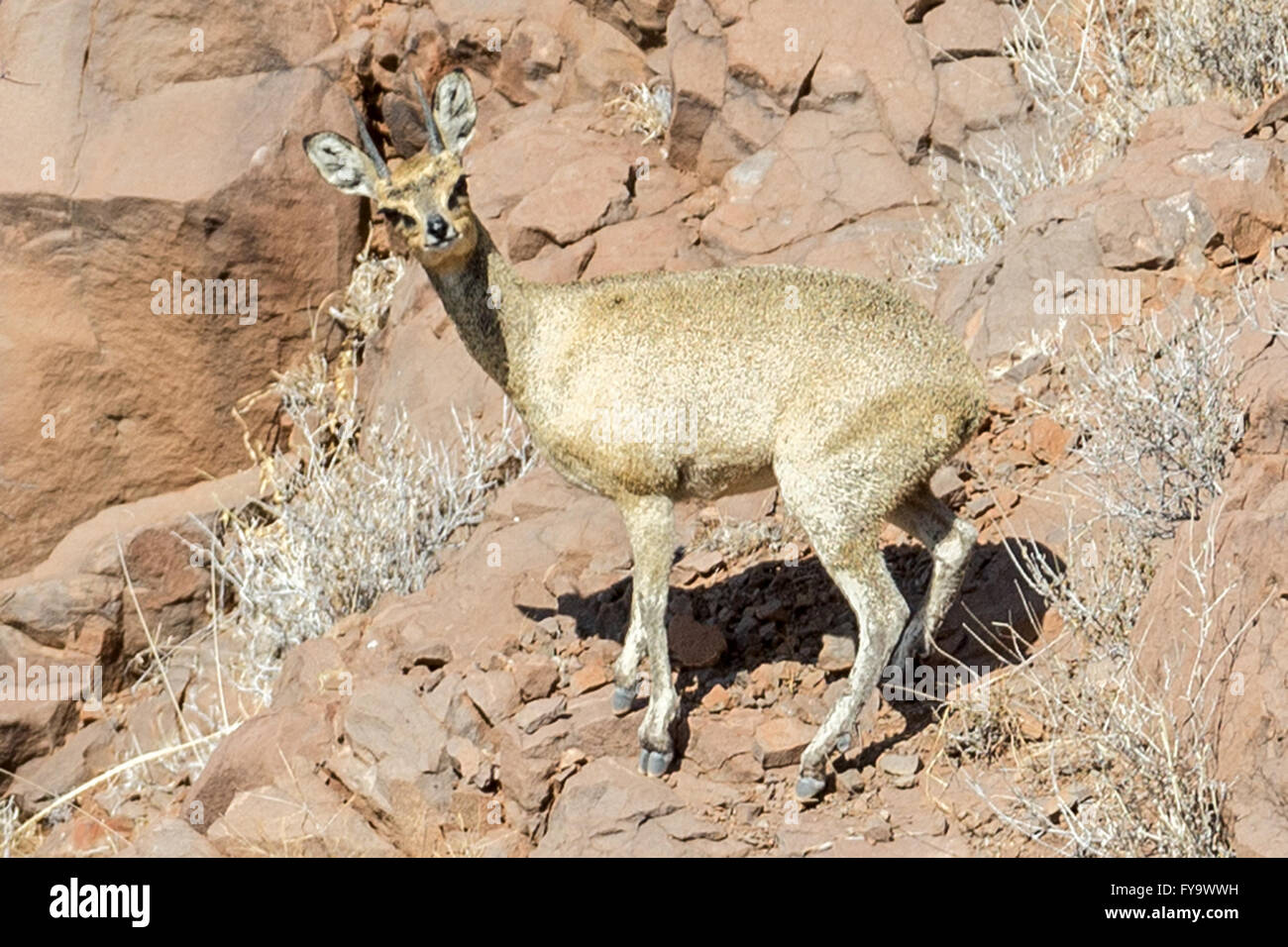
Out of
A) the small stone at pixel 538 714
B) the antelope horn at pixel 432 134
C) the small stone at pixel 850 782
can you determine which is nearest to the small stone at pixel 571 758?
the small stone at pixel 538 714

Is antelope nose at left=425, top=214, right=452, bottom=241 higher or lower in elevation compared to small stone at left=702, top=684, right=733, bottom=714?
higher

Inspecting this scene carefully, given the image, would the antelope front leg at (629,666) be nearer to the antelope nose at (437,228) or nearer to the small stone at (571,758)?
the small stone at (571,758)

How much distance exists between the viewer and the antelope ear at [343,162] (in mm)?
7723

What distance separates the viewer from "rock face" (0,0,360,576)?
12.0 meters

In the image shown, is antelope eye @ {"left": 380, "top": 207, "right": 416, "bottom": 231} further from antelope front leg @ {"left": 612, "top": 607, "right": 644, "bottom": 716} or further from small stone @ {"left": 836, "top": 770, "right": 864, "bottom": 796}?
small stone @ {"left": 836, "top": 770, "right": 864, "bottom": 796}

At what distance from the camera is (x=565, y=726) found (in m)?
7.60

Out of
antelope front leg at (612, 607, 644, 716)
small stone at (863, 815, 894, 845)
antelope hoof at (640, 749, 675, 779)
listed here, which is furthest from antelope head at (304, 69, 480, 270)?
small stone at (863, 815, 894, 845)

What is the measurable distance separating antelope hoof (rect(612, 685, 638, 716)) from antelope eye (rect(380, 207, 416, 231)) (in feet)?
7.89

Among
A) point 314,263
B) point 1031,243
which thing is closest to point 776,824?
point 1031,243

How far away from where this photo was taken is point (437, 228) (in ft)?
24.3

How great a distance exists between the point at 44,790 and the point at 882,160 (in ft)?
23.3

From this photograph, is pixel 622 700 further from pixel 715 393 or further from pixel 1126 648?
pixel 1126 648

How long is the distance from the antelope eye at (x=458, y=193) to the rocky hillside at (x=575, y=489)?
7.57 feet

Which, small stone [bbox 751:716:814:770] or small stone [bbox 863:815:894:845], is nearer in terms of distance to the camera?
small stone [bbox 863:815:894:845]
